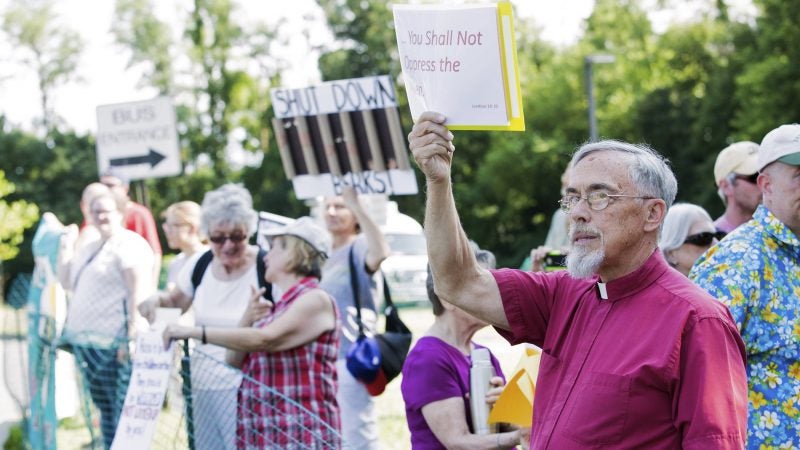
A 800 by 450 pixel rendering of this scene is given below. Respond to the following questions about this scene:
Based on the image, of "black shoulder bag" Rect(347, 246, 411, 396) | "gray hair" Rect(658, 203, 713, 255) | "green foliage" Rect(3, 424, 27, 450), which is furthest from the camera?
"green foliage" Rect(3, 424, 27, 450)

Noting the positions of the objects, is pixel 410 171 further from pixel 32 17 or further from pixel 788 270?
pixel 32 17

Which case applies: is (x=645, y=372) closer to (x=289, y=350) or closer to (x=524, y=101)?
(x=289, y=350)

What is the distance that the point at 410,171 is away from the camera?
22.2ft

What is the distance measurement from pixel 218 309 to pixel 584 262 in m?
3.18

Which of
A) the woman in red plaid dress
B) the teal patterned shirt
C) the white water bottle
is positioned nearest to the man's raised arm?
the white water bottle

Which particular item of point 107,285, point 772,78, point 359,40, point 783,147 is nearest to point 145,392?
point 107,285

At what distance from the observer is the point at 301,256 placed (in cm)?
496

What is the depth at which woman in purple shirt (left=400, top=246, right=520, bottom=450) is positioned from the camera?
12.6ft

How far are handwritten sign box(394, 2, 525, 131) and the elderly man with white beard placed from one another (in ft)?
0.29

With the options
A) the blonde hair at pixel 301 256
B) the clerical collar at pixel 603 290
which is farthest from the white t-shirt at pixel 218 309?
the clerical collar at pixel 603 290

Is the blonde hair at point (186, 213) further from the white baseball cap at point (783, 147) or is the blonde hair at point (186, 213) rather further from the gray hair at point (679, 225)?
the white baseball cap at point (783, 147)

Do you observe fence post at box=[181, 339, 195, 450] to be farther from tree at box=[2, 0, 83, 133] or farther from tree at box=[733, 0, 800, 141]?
tree at box=[2, 0, 83, 133]

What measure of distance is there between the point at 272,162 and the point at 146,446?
154 ft

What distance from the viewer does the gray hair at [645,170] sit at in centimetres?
284
